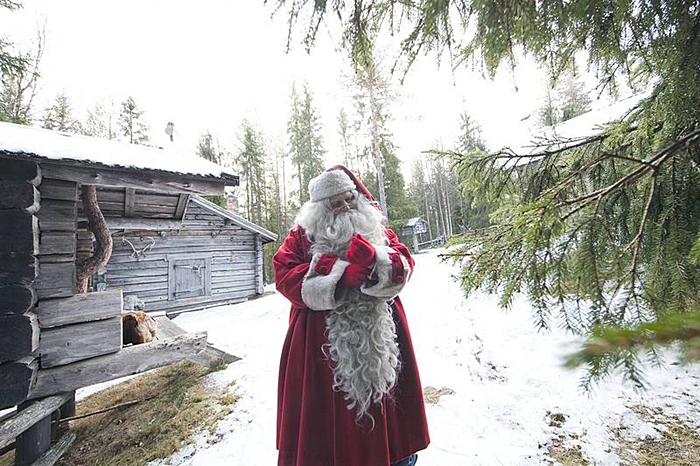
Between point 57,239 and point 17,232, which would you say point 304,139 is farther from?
point 17,232

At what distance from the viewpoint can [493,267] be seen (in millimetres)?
1561

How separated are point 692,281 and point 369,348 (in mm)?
1423

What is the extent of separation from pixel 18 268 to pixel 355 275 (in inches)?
113

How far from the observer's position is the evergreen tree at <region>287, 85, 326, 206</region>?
20297mm

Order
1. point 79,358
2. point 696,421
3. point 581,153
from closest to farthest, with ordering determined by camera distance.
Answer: point 581,153, point 696,421, point 79,358

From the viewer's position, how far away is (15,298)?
2.38 m

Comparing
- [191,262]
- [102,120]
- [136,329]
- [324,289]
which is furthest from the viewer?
[102,120]

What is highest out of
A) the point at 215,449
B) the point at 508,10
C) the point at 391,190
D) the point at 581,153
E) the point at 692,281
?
the point at 391,190

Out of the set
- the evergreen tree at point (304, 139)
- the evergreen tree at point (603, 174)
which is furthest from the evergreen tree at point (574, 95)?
the evergreen tree at point (603, 174)

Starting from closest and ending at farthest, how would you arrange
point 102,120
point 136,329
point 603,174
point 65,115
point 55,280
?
point 603,174 → point 55,280 → point 136,329 → point 65,115 → point 102,120

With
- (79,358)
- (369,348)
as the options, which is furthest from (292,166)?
(369,348)

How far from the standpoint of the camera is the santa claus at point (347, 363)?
63.1 inches

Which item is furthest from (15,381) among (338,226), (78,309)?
(338,226)

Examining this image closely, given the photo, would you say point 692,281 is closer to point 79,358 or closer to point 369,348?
point 369,348
